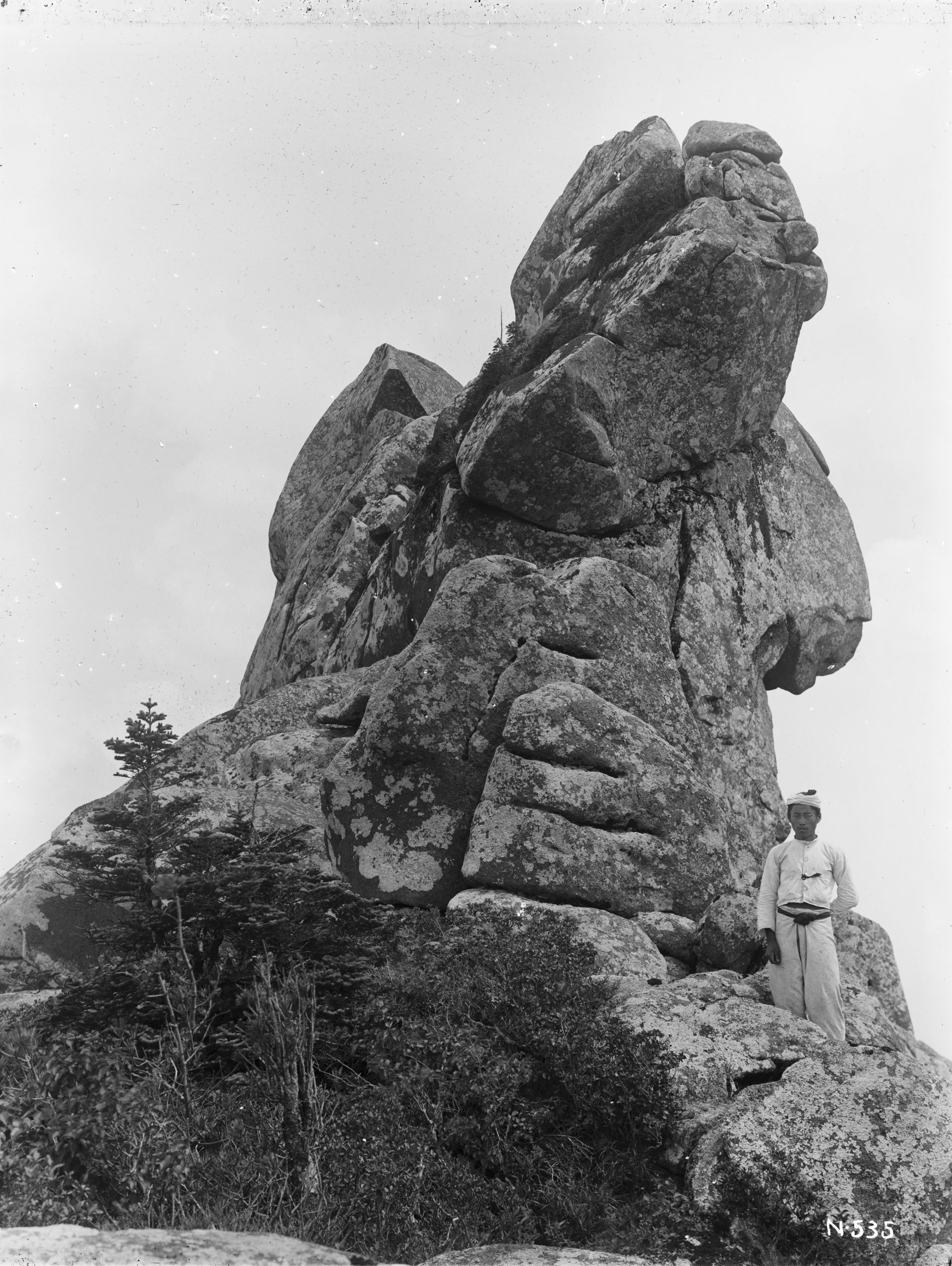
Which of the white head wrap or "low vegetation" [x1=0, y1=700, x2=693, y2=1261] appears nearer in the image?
"low vegetation" [x1=0, y1=700, x2=693, y2=1261]

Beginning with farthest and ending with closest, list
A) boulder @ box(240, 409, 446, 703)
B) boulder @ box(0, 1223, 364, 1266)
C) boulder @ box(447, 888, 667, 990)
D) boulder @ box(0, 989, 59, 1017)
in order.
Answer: boulder @ box(240, 409, 446, 703) → boulder @ box(0, 989, 59, 1017) → boulder @ box(447, 888, 667, 990) → boulder @ box(0, 1223, 364, 1266)

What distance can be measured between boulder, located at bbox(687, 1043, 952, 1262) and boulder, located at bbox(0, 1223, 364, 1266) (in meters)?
3.77

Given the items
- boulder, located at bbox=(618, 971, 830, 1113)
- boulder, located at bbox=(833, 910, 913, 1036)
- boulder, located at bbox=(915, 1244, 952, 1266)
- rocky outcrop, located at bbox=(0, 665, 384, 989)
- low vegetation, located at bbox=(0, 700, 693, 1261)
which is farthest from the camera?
boulder, located at bbox=(833, 910, 913, 1036)

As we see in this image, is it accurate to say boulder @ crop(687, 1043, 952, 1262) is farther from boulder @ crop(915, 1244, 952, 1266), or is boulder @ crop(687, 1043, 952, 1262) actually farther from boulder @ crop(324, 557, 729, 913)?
boulder @ crop(324, 557, 729, 913)

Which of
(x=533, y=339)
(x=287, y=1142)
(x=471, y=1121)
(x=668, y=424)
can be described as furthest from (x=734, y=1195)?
(x=533, y=339)

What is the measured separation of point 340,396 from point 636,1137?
30.5 meters

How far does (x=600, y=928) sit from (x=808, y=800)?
302 cm

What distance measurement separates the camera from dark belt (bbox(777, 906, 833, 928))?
37.7 feet

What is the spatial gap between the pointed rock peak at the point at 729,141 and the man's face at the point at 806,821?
18.3 metres

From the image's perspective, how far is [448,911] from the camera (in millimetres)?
14086

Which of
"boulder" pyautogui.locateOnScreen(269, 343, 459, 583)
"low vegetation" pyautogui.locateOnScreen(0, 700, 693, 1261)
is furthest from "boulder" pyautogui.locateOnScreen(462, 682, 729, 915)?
"boulder" pyautogui.locateOnScreen(269, 343, 459, 583)

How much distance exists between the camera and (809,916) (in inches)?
453

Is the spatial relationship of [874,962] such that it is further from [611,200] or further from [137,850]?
[611,200]

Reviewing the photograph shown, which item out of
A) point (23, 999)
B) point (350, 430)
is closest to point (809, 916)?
point (23, 999)
